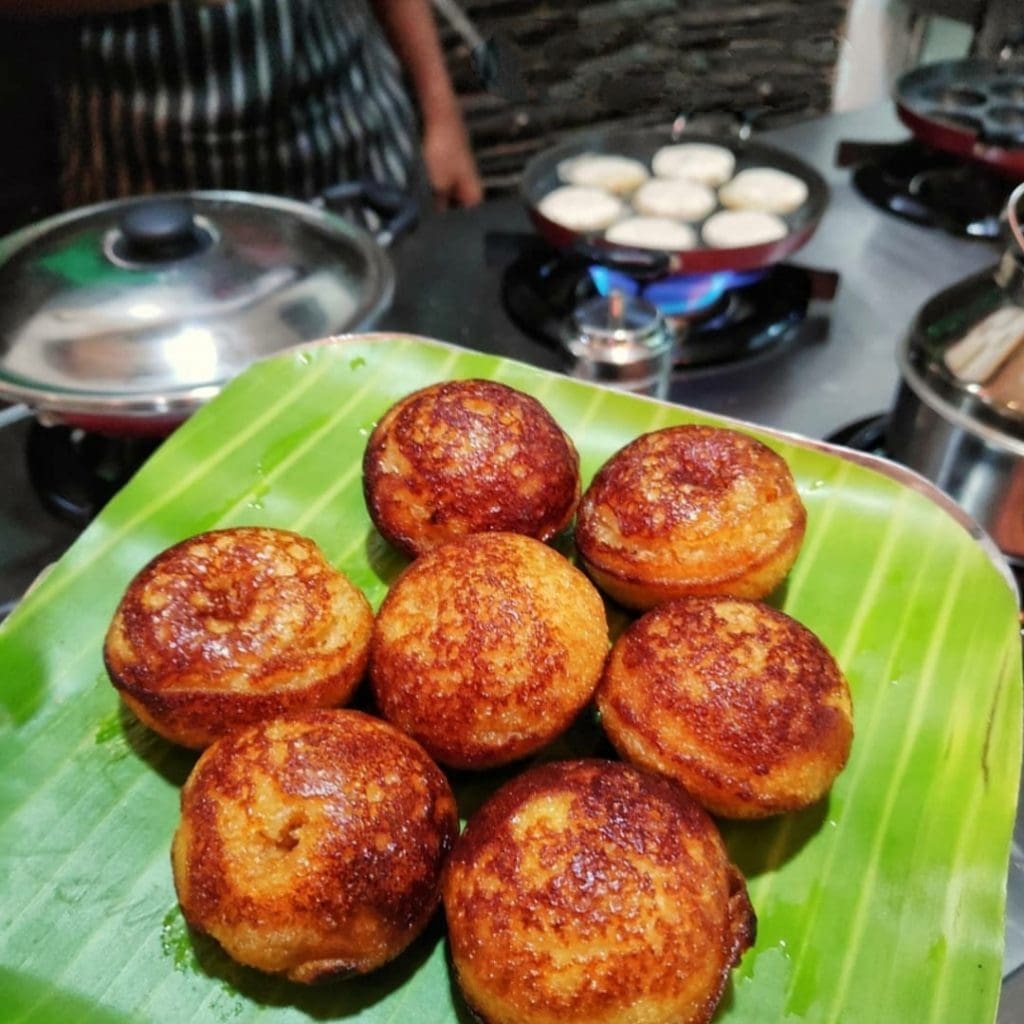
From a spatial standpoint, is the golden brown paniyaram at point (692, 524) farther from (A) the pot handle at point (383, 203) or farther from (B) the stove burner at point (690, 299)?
(A) the pot handle at point (383, 203)

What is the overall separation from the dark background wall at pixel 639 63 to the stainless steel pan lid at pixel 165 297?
2.74 meters

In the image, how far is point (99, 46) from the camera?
3.38 metres

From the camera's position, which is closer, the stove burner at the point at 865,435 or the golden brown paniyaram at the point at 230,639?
the golden brown paniyaram at the point at 230,639

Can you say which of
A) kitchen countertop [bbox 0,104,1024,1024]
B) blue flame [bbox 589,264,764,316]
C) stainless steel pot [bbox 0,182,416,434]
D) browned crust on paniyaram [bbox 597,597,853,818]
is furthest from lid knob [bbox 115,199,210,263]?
browned crust on paniyaram [bbox 597,597,853,818]

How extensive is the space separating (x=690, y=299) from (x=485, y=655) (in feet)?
6.23

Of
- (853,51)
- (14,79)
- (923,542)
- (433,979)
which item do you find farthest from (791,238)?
(14,79)

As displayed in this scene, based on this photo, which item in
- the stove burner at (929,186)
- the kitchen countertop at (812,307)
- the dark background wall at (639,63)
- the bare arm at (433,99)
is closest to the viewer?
the kitchen countertop at (812,307)

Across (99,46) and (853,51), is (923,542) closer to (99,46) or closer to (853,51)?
(99,46)

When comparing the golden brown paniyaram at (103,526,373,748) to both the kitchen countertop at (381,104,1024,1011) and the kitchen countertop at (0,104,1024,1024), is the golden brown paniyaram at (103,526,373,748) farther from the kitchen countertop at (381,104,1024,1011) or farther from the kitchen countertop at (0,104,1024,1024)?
the kitchen countertop at (381,104,1024,1011)

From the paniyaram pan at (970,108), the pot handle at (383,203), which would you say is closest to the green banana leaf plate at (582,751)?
the pot handle at (383,203)

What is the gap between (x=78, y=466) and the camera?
2.59m

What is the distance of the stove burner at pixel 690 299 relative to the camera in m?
2.96

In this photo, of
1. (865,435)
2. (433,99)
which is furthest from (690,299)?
(433,99)

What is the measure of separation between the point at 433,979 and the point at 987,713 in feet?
3.37
